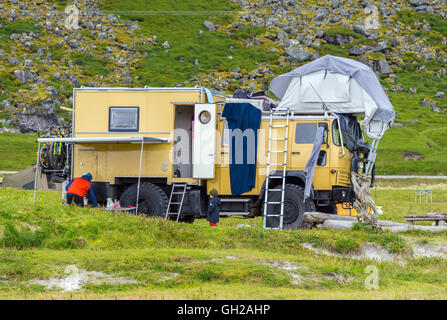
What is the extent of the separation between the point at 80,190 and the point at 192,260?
7.08m

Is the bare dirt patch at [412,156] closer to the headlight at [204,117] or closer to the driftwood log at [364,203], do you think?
the headlight at [204,117]

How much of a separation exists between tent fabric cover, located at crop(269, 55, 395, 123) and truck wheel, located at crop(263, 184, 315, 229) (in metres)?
3.03

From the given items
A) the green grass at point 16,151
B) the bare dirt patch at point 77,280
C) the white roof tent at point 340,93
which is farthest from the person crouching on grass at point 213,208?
the green grass at point 16,151

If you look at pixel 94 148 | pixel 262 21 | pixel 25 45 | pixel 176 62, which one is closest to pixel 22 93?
pixel 25 45

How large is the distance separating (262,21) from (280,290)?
13488 centimetres

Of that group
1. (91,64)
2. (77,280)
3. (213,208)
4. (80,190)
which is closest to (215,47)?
(91,64)

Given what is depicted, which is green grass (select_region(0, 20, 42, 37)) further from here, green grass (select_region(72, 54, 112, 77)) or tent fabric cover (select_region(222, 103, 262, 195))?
tent fabric cover (select_region(222, 103, 262, 195))

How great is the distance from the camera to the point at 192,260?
44.9 ft

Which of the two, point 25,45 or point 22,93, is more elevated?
point 25,45

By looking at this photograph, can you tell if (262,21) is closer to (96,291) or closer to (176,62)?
(176,62)

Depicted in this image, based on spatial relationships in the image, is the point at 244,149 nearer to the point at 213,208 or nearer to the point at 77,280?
the point at 213,208

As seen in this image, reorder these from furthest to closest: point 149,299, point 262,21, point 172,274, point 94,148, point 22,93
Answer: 1. point 262,21
2. point 22,93
3. point 94,148
4. point 172,274
5. point 149,299

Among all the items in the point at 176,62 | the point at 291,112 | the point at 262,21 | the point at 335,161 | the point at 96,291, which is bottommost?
the point at 96,291

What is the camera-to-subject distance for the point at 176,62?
409ft
